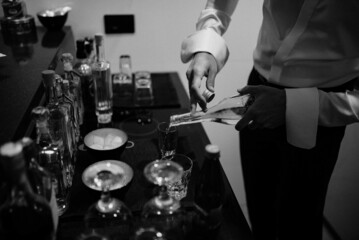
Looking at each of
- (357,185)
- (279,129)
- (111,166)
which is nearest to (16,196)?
(111,166)

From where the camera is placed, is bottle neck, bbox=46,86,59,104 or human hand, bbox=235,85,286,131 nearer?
bottle neck, bbox=46,86,59,104

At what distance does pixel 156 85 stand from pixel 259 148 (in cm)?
53

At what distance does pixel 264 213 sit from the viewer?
1601 mm

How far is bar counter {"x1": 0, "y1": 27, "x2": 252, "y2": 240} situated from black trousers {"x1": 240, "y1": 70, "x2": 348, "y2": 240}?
270 millimetres

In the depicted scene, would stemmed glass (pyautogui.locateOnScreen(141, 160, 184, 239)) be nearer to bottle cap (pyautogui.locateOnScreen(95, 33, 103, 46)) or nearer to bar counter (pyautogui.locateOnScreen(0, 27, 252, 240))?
bar counter (pyautogui.locateOnScreen(0, 27, 252, 240))

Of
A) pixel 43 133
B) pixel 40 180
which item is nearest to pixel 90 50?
pixel 43 133

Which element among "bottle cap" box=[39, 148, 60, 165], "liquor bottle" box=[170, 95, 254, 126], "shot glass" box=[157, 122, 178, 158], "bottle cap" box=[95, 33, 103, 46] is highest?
"bottle cap" box=[95, 33, 103, 46]

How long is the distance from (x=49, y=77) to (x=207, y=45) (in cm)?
57

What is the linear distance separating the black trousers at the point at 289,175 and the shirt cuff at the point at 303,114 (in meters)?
0.11

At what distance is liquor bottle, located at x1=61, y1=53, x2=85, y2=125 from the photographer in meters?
1.18

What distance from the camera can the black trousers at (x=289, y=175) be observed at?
1.24m

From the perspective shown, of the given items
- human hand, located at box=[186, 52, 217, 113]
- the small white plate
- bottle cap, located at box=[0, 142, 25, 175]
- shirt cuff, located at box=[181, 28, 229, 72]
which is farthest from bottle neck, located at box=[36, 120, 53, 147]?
shirt cuff, located at box=[181, 28, 229, 72]

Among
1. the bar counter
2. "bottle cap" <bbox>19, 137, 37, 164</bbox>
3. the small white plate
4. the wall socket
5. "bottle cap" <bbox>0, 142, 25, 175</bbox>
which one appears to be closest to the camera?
"bottle cap" <bbox>0, 142, 25, 175</bbox>

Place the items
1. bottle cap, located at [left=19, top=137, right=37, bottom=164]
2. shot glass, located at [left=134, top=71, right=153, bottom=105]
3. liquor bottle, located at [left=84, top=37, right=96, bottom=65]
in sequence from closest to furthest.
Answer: bottle cap, located at [left=19, top=137, right=37, bottom=164]
liquor bottle, located at [left=84, top=37, right=96, bottom=65]
shot glass, located at [left=134, top=71, right=153, bottom=105]
